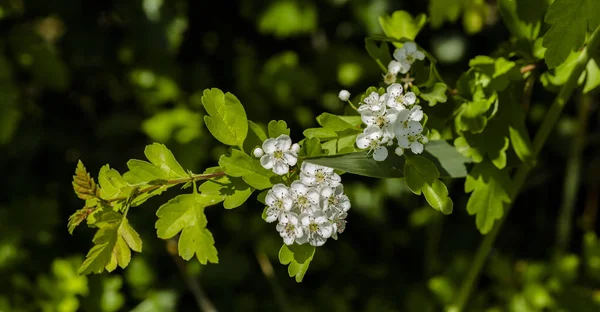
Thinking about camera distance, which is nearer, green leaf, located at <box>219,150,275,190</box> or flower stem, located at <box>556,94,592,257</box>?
green leaf, located at <box>219,150,275,190</box>

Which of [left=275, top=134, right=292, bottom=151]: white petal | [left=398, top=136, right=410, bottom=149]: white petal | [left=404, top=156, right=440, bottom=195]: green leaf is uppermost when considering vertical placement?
[left=275, top=134, right=292, bottom=151]: white petal

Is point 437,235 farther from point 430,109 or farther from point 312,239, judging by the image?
point 312,239

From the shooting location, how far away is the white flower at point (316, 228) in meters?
0.84

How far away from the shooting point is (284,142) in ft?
2.80

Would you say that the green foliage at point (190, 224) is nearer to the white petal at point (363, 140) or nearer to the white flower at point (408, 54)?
the white petal at point (363, 140)

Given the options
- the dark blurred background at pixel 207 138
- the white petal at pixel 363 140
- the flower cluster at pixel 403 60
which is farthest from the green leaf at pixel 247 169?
the dark blurred background at pixel 207 138

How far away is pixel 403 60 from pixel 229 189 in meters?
0.33

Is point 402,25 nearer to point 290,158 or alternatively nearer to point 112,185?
point 290,158

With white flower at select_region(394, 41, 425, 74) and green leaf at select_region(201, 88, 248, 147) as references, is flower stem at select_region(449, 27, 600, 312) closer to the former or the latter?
white flower at select_region(394, 41, 425, 74)

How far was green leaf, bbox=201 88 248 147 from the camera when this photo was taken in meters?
0.88

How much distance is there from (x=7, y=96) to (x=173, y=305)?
28.6 inches

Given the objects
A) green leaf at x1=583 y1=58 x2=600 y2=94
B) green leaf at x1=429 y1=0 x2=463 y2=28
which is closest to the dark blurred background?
green leaf at x1=429 y1=0 x2=463 y2=28

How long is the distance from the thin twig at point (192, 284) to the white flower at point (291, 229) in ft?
2.83

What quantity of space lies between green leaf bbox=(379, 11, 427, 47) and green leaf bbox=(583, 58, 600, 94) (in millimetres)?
278
